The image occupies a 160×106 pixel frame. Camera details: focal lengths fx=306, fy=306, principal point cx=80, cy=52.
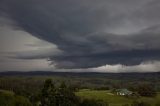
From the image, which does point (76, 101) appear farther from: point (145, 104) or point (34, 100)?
point (145, 104)

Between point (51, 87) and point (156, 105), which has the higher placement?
point (51, 87)

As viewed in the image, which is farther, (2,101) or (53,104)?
(53,104)

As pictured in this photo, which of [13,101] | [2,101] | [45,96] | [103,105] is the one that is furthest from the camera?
[103,105]

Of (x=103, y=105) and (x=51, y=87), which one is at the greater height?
(x=51, y=87)

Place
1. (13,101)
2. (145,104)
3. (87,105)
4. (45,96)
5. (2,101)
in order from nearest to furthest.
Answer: (2,101)
(13,101)
(45,96)
(87,105)
(145,104)

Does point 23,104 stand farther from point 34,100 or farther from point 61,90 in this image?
point 34,100

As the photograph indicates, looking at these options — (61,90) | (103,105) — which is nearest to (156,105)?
(103,105)

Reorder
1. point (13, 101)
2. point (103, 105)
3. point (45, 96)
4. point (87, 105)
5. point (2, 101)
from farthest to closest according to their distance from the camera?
point (103, 105) → point (87, 105) → point (45, 96) → point (13, 101) → point (2, 101)

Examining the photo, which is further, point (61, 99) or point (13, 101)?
point (61, 99)

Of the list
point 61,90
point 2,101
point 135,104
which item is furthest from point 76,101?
point 2,101
